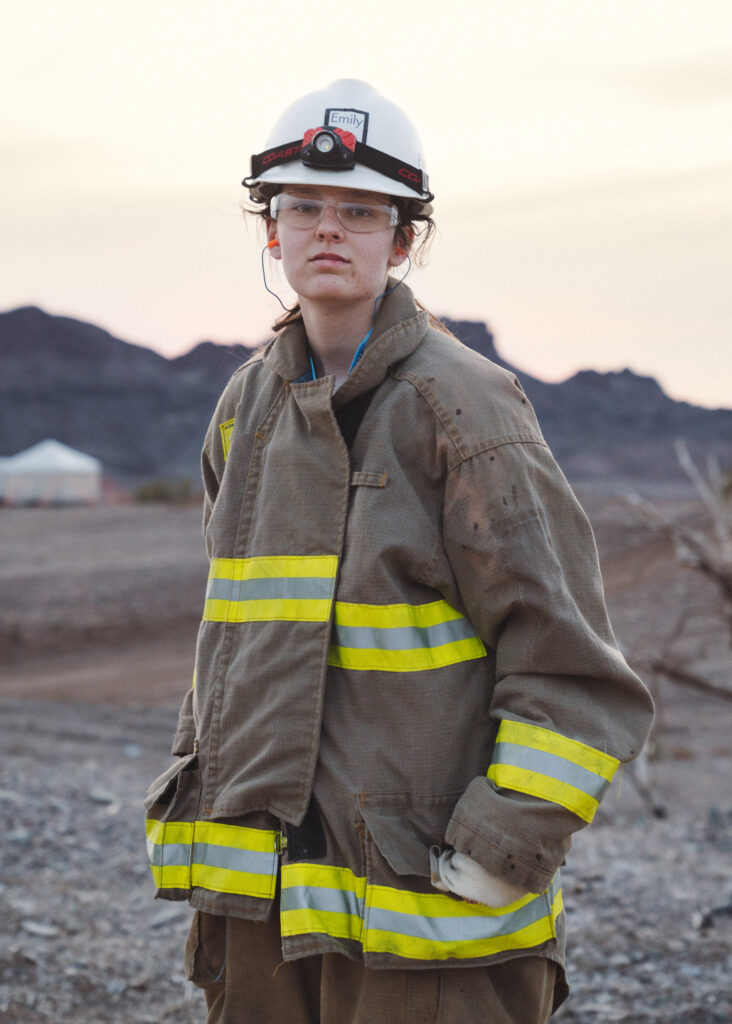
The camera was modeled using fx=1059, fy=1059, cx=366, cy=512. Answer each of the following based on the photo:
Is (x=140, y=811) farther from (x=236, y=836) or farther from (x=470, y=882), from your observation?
(x=470, y=882)

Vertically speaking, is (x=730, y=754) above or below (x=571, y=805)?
below

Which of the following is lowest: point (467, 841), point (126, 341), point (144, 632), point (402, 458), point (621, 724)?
point (144, 632)

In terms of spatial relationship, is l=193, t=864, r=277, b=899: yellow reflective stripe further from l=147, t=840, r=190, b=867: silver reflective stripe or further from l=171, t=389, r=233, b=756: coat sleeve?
l=171, t=389, r=233, b=756: coat sleeve

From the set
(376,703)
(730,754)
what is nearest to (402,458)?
(376,703)

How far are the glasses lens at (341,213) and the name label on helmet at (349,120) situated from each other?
14 centimetres

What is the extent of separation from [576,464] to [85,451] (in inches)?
859

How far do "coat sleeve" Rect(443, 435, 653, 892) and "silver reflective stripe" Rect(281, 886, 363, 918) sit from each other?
263 millimetres

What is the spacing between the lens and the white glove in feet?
6.21

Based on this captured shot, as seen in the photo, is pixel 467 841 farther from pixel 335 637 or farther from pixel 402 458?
pixel 402 458

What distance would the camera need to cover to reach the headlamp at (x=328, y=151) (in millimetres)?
2086

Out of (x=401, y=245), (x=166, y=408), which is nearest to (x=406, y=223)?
(x=401, y=245)

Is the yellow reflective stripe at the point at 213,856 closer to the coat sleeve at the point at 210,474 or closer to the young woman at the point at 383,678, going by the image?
the young woman at the point at 383,678

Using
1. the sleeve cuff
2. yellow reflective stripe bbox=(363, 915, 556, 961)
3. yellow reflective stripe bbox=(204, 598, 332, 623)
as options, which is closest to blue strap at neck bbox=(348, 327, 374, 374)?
yellow reflective stripe bbox=(204, 598, 332, 623)

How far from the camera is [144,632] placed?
1314cm
